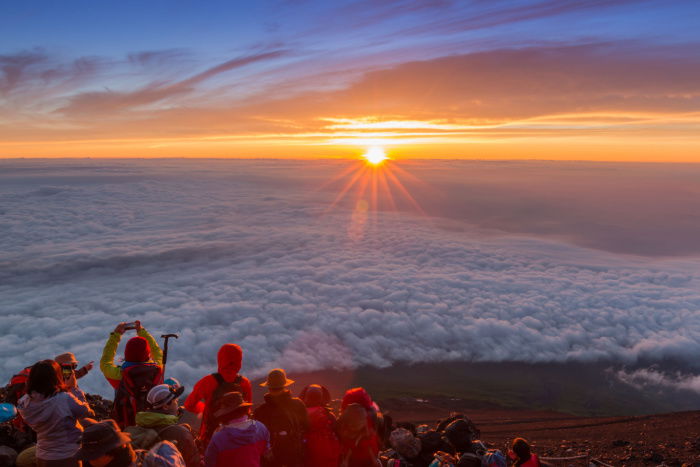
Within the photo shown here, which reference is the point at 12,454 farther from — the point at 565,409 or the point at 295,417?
the point at 565,409

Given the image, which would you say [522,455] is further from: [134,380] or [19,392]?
[19,392]

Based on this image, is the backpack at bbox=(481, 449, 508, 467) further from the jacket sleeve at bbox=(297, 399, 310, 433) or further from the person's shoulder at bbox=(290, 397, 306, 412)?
the person's shoulder at bbox=(290, 397, 306, 412)

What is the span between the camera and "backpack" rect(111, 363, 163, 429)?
4.67 metres

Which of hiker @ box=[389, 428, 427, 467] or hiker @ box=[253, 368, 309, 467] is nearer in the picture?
hiker @ box=[253, 368, 309, 467]

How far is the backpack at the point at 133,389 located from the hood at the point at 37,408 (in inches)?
28.7

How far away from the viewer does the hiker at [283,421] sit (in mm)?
4629

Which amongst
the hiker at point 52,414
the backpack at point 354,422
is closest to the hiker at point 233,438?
the backpack at point 354,422

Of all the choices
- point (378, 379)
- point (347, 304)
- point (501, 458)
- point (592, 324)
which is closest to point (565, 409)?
point (378, 379)

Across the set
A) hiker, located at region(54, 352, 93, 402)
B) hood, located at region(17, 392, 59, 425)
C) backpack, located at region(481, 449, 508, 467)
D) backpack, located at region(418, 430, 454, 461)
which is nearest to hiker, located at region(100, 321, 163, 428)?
hiker, located at region(54, 352, 93, 402)

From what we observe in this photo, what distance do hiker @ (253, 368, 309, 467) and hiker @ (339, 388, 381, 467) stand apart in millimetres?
487

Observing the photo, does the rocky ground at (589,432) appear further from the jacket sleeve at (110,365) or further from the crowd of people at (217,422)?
the jacket sleeve at (110,365)

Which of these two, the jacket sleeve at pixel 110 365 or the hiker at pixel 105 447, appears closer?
the hiker at pixel 105 447

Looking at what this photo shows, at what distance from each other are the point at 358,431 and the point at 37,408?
3.18 m

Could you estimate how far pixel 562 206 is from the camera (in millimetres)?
112125
